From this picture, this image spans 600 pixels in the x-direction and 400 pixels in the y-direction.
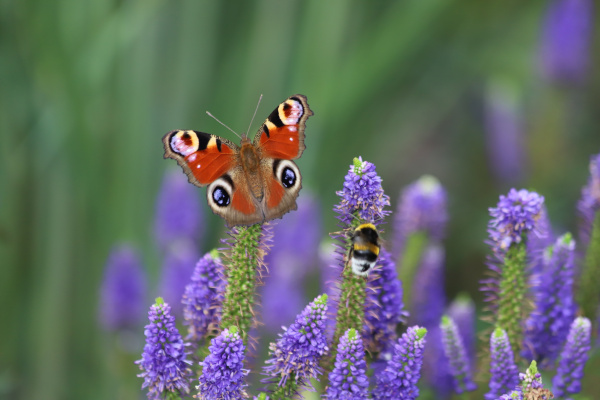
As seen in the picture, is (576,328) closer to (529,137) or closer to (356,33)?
(529,137)

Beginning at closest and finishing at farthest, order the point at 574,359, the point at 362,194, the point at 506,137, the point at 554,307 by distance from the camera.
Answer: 1. the point at 362,194
2. the point at 574,359
3. the point at 554,307
4. the point at 506,137

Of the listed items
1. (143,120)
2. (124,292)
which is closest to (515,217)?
(124,292)

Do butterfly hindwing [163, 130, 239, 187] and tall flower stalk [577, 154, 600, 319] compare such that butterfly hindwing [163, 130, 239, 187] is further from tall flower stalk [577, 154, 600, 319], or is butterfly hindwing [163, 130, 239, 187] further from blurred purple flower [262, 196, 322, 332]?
blurred purple flower [262, 196, 322, 332]

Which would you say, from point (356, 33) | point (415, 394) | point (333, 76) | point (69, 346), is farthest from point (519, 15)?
point (415, 394)

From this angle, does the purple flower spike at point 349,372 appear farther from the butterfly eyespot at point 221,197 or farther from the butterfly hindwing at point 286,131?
the butterfly hindwing at point 286,131

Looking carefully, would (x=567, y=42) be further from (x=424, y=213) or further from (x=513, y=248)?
(x=513, y=248)

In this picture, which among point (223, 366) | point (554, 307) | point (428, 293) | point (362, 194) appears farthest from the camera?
point (428, 293)

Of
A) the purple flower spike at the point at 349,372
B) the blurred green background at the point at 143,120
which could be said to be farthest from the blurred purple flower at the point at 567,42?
the purple flower spike at the point at 349,372
